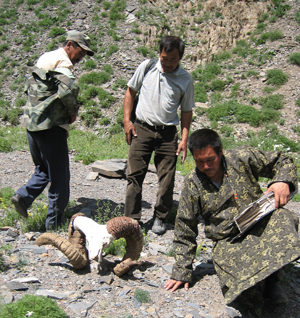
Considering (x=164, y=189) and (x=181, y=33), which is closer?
(x=164, y=189)

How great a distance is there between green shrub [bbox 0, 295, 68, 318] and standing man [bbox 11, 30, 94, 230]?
1557mm

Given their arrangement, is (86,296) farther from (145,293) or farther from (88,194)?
(88,194)

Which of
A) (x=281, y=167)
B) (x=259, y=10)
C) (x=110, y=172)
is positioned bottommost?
(x=110, y=172)

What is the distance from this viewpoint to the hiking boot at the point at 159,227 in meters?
4.37

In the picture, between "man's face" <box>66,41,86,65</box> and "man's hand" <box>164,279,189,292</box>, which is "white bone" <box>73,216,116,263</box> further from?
"man's face" <box>66,41,86,65</box>

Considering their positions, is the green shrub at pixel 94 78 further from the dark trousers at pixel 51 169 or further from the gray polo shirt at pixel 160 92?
the dark trousers at pixel 51 169

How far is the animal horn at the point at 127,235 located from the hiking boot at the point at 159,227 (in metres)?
1.00

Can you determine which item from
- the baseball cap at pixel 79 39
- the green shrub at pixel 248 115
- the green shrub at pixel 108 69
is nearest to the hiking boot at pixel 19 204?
the baseball cap at pixel 79 39

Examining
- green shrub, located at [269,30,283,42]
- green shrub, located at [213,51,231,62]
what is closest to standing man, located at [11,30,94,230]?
green shrub, located at [213,51,231,62]

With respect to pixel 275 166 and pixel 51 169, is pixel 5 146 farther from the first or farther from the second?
pixel 275 166

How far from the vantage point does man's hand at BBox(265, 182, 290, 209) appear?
8.87 ft

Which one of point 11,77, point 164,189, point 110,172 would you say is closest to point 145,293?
point 164,189

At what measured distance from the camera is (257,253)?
104 inches

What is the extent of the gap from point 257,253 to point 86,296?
150 cm
